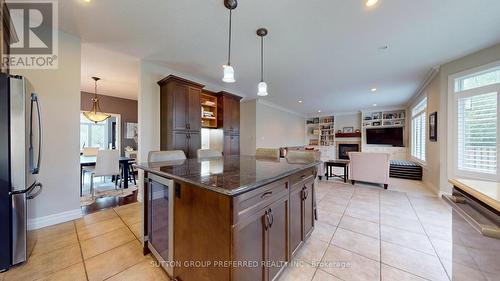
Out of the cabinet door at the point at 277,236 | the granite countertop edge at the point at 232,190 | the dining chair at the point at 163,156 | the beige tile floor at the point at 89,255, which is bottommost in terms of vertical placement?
the beige tile floor at the point at 89,255

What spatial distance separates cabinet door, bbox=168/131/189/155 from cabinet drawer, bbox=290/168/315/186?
8.13 ft

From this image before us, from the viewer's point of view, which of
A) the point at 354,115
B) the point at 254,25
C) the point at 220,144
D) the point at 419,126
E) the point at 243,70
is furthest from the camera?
the point at 354,115

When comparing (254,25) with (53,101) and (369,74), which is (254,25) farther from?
(369,74)

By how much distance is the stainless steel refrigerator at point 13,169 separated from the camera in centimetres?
148

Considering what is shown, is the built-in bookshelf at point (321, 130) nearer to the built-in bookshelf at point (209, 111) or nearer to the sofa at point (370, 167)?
the sofa at point (370, 167)

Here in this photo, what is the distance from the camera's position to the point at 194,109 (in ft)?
11.8

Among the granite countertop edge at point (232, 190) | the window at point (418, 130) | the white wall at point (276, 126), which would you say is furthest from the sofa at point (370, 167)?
the granite countertop edge at point (232, 190)

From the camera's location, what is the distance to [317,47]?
2779 mm

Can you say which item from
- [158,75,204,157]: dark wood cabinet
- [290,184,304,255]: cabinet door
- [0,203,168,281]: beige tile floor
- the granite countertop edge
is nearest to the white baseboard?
[0,203,168,281]: beige tile floor

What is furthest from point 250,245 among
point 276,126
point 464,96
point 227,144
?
point 276,126

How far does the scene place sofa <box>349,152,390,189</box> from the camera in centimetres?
404

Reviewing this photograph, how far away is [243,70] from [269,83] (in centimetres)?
109

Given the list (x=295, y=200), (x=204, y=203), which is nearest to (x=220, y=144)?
(x=295, y=200)

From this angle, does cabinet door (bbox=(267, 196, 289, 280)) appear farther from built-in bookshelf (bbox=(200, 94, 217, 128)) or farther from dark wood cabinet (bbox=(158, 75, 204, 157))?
built-in bookshelf (bbox=(200, 94, 217, 128))
